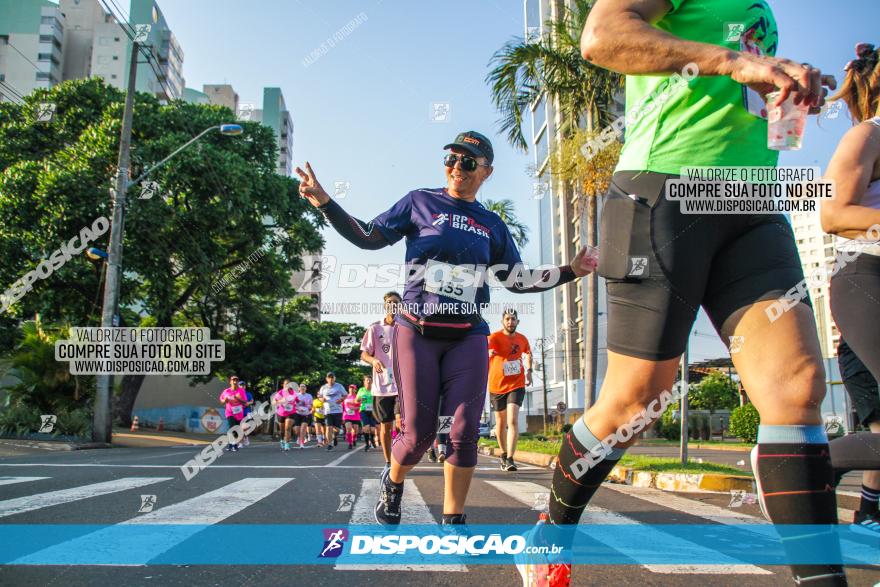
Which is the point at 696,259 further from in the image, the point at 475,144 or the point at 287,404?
the point at 287,404

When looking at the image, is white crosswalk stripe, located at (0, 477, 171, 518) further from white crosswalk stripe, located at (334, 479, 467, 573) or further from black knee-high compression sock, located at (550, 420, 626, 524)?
black knee-high compression sock, located at (550, 420, 626, 524)

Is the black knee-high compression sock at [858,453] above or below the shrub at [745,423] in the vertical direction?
above

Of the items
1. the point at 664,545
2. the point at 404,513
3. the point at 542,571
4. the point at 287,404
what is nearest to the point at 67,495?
the point at 404,513

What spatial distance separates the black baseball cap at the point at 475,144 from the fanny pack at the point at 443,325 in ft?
2.84

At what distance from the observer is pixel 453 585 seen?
263 centimetres

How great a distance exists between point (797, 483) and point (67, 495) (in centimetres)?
511

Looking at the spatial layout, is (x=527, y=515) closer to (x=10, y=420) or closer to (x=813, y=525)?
(x=813, y=525)

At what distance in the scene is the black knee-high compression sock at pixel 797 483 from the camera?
1.64 meters

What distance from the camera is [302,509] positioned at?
4629mm

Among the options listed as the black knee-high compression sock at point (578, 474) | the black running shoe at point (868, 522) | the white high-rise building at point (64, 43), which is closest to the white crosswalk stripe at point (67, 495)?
the black knee-high compression sock at point (578, 474)

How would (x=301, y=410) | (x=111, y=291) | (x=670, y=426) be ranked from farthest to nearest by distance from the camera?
(x=670, y=426)
(x=301, y=410)
(x=111, y=291)

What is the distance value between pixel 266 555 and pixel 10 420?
54.0 ft

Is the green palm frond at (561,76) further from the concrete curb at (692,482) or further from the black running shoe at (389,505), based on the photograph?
the black running shoe at (389,505)

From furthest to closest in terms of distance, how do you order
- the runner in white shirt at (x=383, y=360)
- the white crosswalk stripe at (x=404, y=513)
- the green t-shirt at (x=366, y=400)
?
the green t-shirt at (x=366, y=400)
the runner in white shirt at (x=383, y=360)
the white crosswalk stripe at (x=404, y=513)
